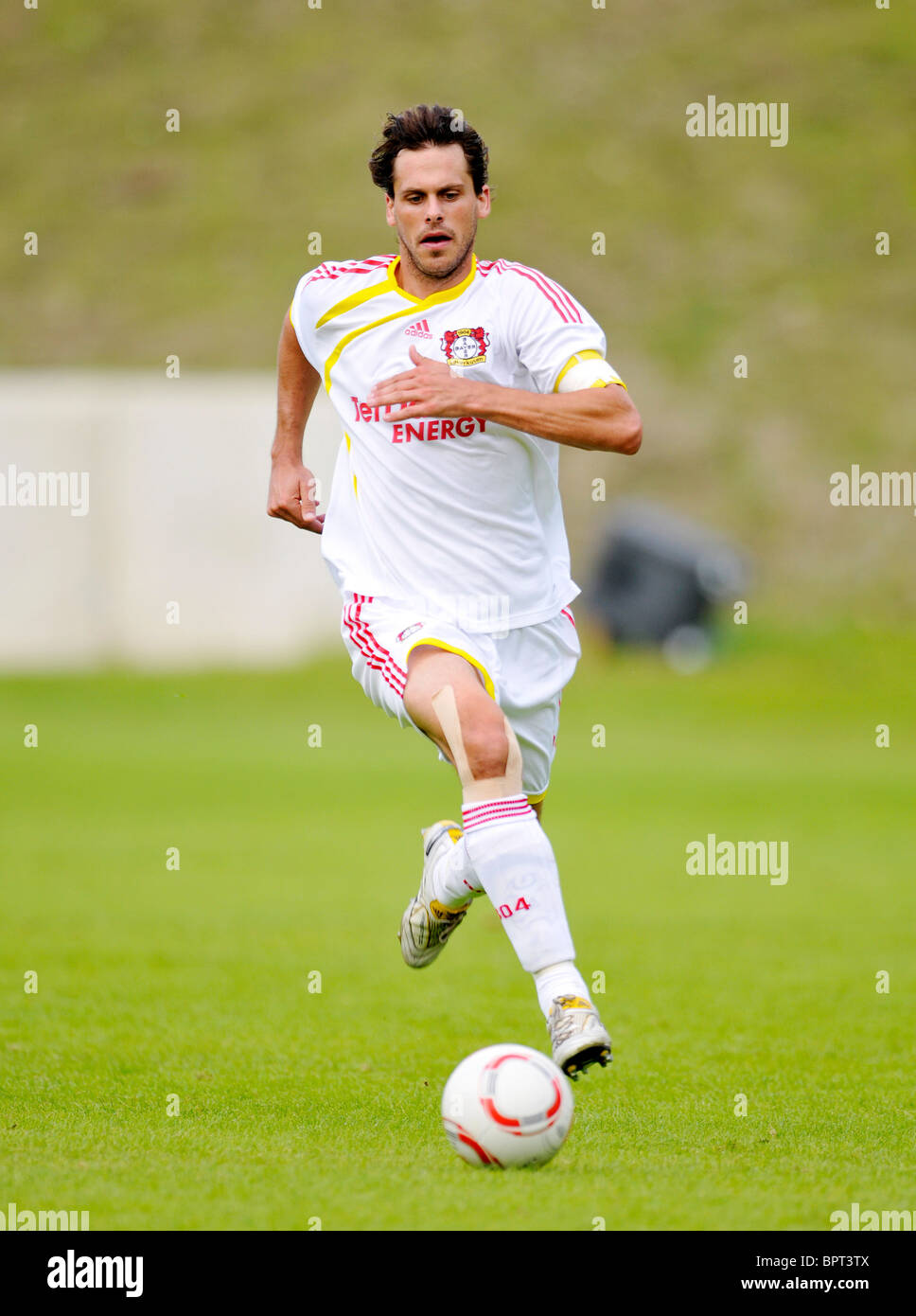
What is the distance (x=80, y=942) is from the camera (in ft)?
28.2

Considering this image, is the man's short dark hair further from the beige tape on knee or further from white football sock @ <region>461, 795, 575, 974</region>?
white football sock @ <region>461, 795, 575, 974</region>

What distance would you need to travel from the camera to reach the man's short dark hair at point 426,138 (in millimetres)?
5488

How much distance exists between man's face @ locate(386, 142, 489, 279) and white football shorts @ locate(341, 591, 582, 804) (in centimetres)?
113

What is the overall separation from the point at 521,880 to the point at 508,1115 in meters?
0.83

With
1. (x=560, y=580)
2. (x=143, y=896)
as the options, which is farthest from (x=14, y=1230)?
(x=143, y=896)

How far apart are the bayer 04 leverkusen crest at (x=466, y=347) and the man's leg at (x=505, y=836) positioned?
42.8 inches

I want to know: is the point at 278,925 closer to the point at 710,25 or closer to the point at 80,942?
the point at 80,942

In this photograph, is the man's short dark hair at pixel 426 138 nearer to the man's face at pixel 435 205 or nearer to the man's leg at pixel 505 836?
the man's face at pixel 435 205

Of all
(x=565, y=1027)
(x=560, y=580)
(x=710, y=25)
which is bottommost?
(x=565, y=1027)

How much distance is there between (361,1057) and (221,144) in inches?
1322

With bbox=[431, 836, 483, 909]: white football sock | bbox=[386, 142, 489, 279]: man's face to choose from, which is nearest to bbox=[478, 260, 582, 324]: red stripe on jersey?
bbox=[386, 142, 489, 279]: man's face

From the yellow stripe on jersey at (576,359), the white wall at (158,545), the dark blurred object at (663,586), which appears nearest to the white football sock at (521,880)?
the yellow stripe on jersey at (576,359)

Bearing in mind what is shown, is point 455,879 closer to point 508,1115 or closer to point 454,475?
point 454,475

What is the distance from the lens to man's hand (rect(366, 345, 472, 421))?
16.6ft
